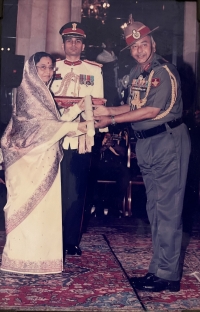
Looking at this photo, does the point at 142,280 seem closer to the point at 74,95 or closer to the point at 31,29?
the point at 74,95

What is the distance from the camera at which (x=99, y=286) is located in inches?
109

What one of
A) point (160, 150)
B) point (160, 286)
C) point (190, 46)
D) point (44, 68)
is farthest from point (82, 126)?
point (190, 46)

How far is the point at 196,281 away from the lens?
2.97 metres

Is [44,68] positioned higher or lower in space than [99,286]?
higher

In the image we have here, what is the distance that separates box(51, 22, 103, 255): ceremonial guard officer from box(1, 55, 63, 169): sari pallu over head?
1.33 ft

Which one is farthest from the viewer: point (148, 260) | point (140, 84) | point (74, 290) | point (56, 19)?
point (56, 19)

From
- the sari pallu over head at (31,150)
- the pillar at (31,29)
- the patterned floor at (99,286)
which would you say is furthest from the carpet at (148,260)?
the pillar at (31,29)

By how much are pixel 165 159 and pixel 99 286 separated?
0.97 meters

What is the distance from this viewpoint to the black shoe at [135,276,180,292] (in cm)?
273

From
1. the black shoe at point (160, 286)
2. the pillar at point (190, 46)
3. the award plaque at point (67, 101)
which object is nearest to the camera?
the black shoe at point (160, 286)

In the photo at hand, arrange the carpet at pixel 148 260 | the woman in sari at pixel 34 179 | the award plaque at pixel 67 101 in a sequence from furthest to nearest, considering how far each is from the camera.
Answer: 1. the award plaque at pixel 67 101
2. the woman in sari at pixel 34 179
3. the carpet at pixel 148 260

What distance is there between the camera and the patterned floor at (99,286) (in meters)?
2.43

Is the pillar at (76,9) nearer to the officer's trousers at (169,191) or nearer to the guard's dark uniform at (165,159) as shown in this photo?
the guard's dark uniform at (165,159)

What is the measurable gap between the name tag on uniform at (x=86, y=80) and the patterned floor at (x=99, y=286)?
149cm
